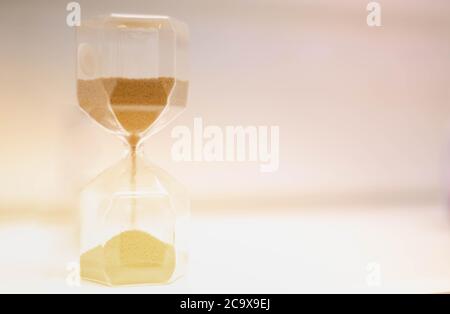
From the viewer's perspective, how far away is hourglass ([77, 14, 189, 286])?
1143 millimetres

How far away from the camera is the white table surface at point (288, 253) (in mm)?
1191

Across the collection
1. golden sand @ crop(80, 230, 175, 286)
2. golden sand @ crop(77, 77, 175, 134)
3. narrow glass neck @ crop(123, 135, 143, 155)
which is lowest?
golden sand @ crop(80, 230, 175, 286)

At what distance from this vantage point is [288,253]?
138cm

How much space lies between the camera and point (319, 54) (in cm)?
175

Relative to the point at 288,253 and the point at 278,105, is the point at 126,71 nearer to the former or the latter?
the point at 288,253

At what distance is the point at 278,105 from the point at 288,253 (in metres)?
0.48

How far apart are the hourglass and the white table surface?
48 mm

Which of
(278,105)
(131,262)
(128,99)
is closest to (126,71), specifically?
Result: (128,99)

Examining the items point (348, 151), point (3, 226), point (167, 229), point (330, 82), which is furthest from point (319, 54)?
point (3, 226)

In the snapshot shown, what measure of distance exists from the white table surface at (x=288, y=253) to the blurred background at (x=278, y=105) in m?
0.06

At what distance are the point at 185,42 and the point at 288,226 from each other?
0.51m

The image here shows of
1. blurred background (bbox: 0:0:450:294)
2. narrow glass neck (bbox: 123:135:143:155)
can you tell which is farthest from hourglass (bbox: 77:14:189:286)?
blurred background (bbox: 0:0:450:294)

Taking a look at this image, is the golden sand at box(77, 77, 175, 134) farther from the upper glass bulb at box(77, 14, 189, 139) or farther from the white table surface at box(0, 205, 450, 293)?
the white table surface at box(0, 205, 450, 293)

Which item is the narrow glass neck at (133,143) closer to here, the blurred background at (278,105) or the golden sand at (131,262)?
the golden sand at (131,262)
